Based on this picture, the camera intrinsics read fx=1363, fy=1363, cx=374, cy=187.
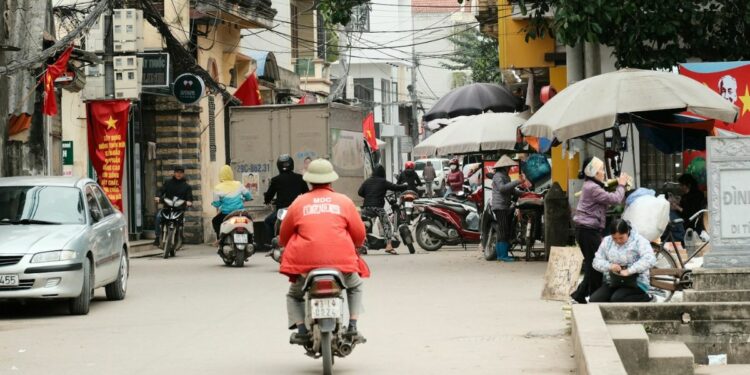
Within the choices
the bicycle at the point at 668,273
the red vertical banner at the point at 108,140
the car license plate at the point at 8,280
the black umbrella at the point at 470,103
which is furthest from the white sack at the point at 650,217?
the red vertical banner at the point at 108,140

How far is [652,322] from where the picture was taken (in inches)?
452

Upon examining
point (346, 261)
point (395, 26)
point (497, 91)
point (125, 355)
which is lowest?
point (125, 355)

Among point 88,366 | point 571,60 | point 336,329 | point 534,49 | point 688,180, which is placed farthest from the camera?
point 534,49

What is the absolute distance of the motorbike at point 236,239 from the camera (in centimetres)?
2230

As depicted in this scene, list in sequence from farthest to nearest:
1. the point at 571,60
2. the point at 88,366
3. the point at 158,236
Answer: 1. the point at 158,236
2. the point at 571,60
3. the point at 88,366

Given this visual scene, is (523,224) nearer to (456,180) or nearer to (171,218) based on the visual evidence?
(171,218)

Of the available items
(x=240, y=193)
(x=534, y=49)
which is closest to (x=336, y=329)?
(x=240, y=193)

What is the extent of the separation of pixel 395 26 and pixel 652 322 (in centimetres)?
6425

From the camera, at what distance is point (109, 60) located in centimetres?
2503

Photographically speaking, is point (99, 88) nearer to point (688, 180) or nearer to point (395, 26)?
point (688, 180)

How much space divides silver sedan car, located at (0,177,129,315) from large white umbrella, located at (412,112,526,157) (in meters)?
9.23

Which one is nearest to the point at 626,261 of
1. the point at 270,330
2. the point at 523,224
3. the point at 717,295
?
the point at 717,295

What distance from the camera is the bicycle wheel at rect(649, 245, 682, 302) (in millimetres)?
12867

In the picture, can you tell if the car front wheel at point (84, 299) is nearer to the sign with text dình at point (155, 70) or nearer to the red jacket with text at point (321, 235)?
the red jacket with text at point (321, 235)
